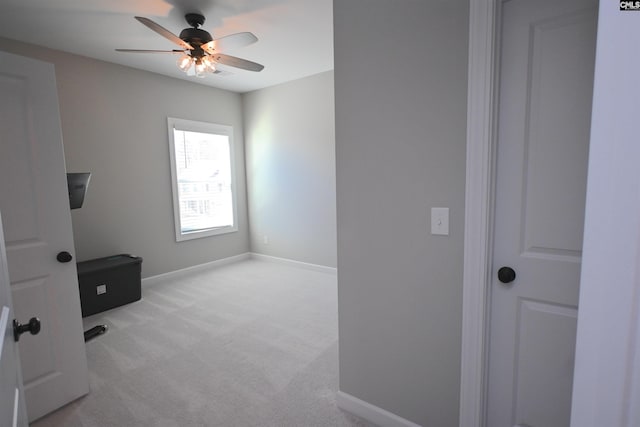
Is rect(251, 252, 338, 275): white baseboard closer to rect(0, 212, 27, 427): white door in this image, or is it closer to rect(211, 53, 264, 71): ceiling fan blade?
rect(211, 53, 264, 71): ceiling fan blade

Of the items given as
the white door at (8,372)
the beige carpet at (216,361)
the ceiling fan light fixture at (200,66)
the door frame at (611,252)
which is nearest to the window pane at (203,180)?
the beige carpet at (216,361)

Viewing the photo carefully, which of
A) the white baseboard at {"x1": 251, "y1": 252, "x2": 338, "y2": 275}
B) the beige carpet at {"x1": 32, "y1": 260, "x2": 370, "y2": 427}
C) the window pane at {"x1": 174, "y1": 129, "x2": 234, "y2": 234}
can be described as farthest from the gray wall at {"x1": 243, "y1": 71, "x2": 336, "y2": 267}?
the beige carpet at {"x1": 32, "y1": 260, "x2": 370, "y2": 427}

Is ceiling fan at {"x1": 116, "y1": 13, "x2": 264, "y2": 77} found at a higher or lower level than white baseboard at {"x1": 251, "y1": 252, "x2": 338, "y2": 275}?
higher

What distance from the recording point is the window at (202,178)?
4.35 metres

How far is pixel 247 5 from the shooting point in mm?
2480

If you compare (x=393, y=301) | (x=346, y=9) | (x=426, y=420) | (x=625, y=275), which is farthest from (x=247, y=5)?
(x=426, y=420)

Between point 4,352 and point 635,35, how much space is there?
53.1 inches

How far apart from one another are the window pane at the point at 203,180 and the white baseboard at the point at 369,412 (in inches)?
135

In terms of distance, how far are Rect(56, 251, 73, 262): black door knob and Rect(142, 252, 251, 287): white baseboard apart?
2.31 m

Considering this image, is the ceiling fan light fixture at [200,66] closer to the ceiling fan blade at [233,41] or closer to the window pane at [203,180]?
the ceiling fan blade at [233,41]

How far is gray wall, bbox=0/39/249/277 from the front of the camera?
11.1ft

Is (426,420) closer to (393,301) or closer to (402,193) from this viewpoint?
(393,301)

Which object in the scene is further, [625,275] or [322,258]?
[322,258]

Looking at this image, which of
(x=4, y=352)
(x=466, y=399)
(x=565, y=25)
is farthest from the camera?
(x=466, y=399)
